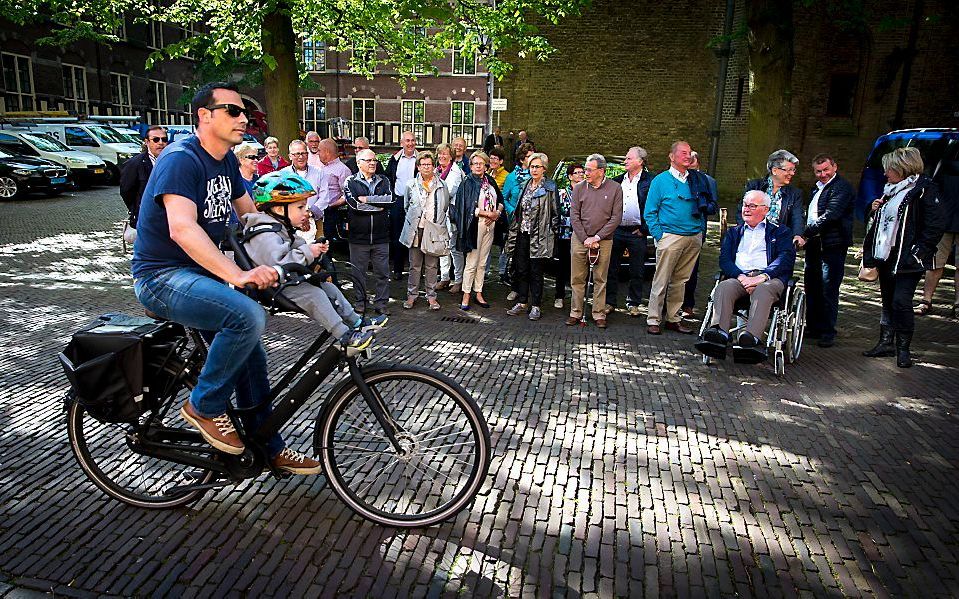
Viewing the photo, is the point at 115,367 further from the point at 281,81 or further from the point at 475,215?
the point at 281,81

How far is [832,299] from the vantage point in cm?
→ 773

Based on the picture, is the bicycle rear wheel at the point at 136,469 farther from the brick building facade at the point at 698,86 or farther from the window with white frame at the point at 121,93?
the window with white frame at the point at 121,93

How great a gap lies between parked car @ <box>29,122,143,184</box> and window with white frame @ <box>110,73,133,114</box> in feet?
44.5

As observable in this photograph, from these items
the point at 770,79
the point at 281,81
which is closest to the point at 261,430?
the point at 281,81

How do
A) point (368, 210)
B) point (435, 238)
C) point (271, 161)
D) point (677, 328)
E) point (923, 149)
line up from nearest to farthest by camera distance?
1. point (677, 328)
2. point (368, 210)
3. point (435, 238)
4. point (271, 161)
5. point (923, 149)

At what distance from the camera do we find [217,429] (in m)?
3.36

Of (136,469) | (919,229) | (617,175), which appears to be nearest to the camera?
(136,469)

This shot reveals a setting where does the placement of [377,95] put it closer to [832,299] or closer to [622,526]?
[832,299]

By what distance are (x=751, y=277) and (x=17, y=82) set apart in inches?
1425

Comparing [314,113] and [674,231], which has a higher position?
[314,113]

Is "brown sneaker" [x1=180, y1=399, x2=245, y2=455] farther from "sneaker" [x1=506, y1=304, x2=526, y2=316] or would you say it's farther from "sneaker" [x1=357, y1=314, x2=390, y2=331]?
"sneaker" [x1=506, y1=304, x2=526, y2=316]

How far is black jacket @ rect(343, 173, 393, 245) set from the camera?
8281 millimetres

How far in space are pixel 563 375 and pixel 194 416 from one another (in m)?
3.64

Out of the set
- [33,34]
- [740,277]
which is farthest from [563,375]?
[33,34]
